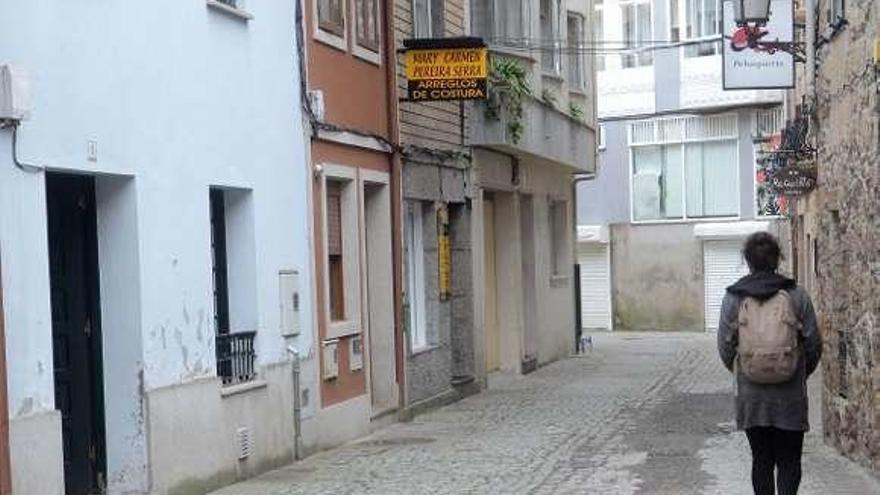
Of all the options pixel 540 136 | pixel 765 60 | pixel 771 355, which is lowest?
pixel 771 355

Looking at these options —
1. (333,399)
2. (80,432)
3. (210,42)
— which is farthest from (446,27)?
(80,432)

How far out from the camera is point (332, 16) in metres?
14.1

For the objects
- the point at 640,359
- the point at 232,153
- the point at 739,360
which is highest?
the point at 232,153

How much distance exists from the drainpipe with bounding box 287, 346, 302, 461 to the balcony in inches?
272

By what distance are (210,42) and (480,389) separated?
30.8 feet

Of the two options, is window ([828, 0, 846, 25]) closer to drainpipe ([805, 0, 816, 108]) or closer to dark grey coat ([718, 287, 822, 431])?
drainpipe ([805, 0, 816, 108])

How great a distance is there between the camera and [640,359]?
2623cm

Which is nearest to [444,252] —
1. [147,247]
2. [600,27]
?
[147,247]

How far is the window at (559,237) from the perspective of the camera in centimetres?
2618

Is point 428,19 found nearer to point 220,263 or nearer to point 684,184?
point 220,263

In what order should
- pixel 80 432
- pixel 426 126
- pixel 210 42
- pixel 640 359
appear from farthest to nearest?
1. pixel 640 359
2. pixel 426 126
3. pixel 210 42
4. pixel 80 432

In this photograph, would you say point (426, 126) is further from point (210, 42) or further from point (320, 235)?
point (210, 42)

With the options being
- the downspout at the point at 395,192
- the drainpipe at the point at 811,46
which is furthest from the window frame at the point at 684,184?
the drainpipe at the point at 811,46

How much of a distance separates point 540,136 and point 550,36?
3.09 metres
